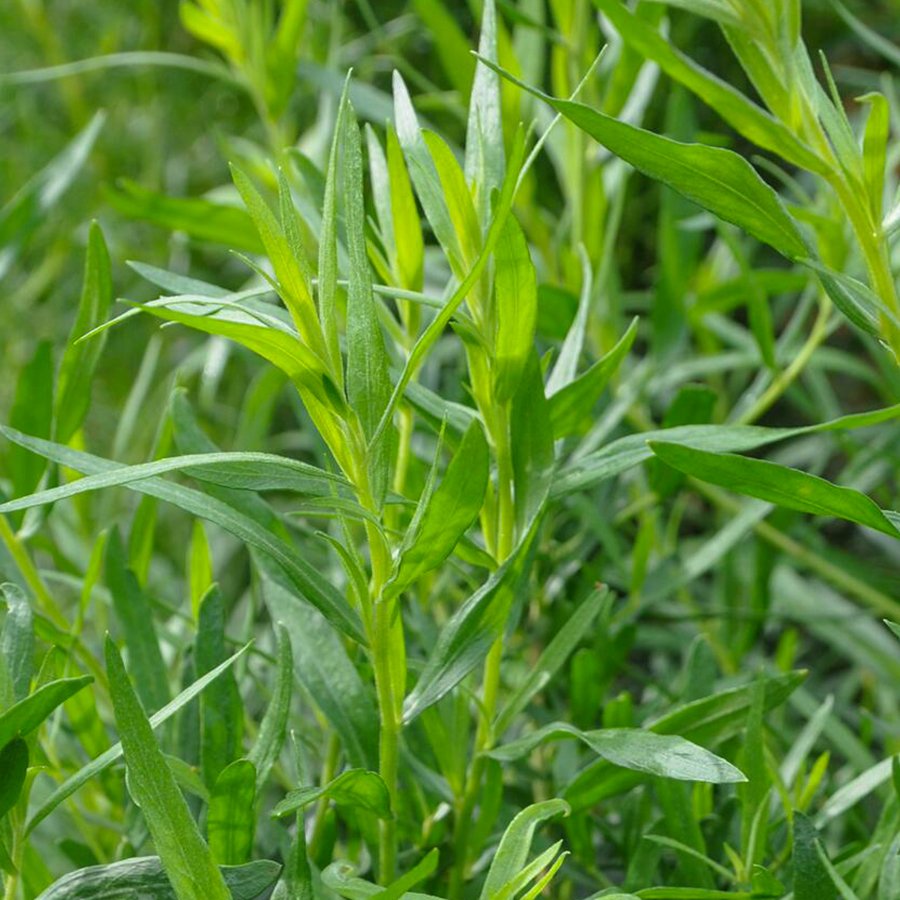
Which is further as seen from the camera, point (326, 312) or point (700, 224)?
point (700, 224)

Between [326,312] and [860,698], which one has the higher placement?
[326,312]

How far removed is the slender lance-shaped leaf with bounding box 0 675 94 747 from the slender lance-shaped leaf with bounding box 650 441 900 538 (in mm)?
134

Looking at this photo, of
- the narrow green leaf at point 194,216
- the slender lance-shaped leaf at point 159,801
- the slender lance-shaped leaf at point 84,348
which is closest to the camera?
the slender lance-shaped leaf at point 159,801

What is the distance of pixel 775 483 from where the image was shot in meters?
0.30

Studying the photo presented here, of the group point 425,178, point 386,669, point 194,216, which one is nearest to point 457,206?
point 425,178

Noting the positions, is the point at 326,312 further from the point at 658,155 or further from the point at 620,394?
the point at 620,394

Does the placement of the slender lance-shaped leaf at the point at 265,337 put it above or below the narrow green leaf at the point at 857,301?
below

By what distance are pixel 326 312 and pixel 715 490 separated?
0.36 meters

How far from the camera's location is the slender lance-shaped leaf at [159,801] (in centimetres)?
26

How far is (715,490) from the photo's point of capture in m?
0.61

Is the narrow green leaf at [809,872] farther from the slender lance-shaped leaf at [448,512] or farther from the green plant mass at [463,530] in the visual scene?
the slender lance-shaped leaf at [448,512]

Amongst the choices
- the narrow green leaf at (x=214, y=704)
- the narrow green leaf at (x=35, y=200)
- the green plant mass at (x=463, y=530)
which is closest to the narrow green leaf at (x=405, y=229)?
the green plant mass at (x=463, y=530)

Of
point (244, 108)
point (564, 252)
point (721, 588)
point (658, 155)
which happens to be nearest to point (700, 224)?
point (564, 252)

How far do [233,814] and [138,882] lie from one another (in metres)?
0.03
